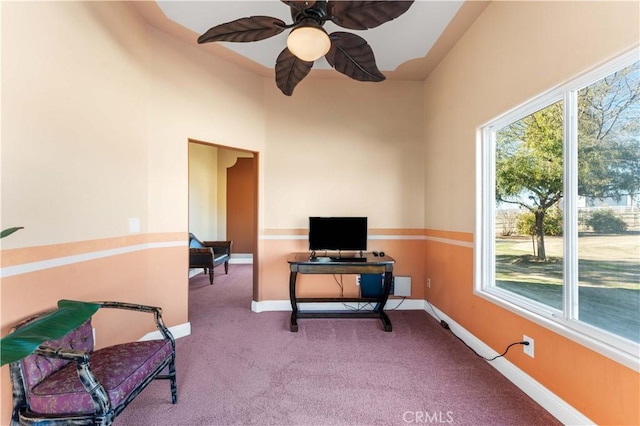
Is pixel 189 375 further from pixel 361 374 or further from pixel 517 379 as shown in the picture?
pixel 517 379

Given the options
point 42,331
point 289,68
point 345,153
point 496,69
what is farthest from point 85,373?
point 496,69

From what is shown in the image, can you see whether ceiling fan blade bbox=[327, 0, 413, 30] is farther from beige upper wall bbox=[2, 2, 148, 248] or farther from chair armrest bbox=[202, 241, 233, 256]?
chair armrest bbox=[202, 241, 233, 256]

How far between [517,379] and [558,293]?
70cm

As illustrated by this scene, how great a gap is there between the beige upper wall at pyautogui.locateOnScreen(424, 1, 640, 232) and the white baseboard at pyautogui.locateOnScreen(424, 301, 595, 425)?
1.04 metres

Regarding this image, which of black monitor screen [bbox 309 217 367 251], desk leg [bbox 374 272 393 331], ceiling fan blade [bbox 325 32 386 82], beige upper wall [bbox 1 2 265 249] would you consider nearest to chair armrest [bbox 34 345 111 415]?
beige upper wall [bbox 1 2 265 249]

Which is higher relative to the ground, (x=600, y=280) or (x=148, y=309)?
(x=600, y=280)

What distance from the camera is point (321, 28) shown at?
146 cm

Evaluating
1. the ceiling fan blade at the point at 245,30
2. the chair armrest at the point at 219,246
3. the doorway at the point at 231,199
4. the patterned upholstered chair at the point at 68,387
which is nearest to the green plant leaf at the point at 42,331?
the patterned upholstered chair at the point at 68,387

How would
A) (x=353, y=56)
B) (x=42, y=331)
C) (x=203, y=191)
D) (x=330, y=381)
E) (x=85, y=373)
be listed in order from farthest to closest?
(x=203, y=191), (x=330, y=381), (x=353, y=56), (x=85, y=373), (x=42, y=331)

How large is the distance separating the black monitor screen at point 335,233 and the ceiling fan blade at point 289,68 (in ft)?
5.34

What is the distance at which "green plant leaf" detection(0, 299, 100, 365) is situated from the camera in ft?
2.67

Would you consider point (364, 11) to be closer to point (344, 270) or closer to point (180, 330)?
point (344, 270)

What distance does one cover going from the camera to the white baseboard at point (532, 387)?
1.56 meters

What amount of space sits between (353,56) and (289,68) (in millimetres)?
458
